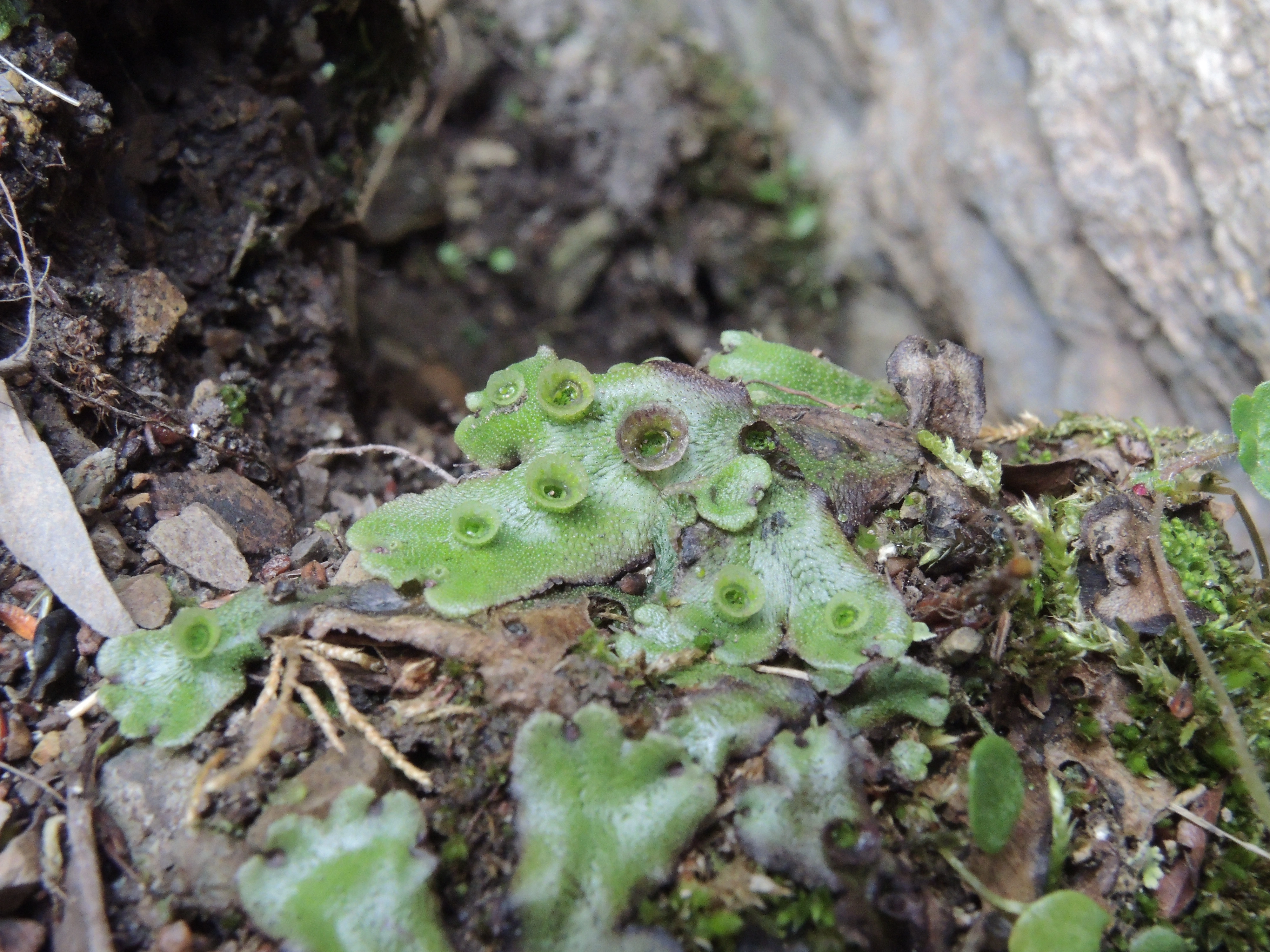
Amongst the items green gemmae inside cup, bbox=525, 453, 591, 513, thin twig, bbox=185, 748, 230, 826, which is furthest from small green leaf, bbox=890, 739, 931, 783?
thin twig, bbox=185, 748, 230, 826

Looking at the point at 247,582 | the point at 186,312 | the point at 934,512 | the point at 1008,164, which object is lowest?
the point at 247,582

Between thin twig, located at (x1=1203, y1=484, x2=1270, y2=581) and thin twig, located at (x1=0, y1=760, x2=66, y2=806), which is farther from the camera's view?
thin twig, located at (x1=1203, y1=484, x2=1270, y2=581)

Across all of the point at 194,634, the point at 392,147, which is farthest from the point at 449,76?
the point at 194,634

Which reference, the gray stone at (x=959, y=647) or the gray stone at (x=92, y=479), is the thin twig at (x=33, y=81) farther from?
the gray stone at (x=959, y=647)

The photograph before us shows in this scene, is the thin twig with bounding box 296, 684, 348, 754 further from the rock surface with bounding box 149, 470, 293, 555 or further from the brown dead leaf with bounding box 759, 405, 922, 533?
the brown dead leaf with bounding box 759, 405, 922, 533

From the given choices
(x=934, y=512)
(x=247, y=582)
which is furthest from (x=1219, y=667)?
(x=247, y=582)

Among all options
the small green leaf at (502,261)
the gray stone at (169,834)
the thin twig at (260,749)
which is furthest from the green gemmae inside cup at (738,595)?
the small green leaf at (502,261)

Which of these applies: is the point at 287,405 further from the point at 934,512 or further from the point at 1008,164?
the point at 1008,164
